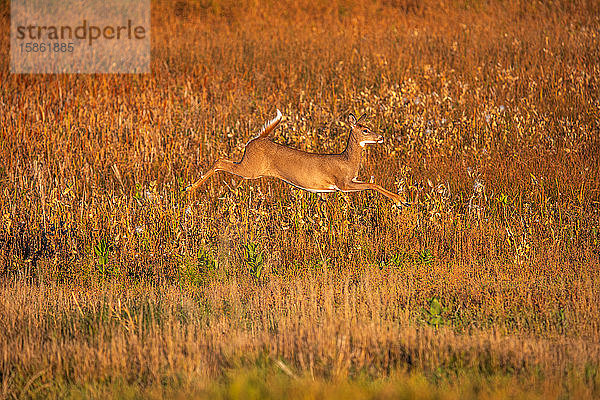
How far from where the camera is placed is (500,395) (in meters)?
4.73

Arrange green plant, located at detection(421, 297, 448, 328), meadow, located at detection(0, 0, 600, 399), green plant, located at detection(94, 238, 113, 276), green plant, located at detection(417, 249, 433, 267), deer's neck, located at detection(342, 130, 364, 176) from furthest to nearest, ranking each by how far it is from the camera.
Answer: green plant, located at detection(417, 249, 433, 267) → green plant, located at detection(94, 238, 113, 276) → green plant, located at detection(421, 297, 448, 328) → deer's neck, located at detection(342, 130, 364, 176) → meadow, located at detection(0, 0, 600, 399)

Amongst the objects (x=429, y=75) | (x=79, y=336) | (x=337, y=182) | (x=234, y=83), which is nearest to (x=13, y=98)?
(x=234, y=83)

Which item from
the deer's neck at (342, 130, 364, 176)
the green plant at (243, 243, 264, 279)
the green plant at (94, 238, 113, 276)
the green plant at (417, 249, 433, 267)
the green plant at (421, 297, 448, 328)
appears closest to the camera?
the deer's neck at (342, 130, 364, 176)

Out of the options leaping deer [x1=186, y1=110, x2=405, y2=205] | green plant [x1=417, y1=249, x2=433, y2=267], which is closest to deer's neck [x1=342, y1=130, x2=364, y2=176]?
leaping deer [x1=186, y1=110, x2=405, y2=205]

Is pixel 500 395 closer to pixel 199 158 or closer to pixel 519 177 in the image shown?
pixel 519 177

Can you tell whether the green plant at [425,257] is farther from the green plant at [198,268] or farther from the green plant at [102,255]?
the green plant at [102,255]

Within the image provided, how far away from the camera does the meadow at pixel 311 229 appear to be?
5.38m

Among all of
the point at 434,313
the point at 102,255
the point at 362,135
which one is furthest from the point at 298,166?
the point at 102,255

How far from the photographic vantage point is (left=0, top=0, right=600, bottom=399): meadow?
5379 millimetres

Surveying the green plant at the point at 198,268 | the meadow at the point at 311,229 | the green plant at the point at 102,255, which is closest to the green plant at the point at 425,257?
the meadow at the point at 311,229

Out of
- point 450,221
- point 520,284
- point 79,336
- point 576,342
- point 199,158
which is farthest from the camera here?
point 199,158

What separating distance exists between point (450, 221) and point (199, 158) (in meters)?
3.71

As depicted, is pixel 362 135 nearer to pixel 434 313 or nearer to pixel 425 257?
pixel 434 313

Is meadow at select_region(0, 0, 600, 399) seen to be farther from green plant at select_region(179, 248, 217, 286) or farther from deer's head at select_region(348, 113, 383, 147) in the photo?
deer's head at select_region(348, 113, 383, 147)
